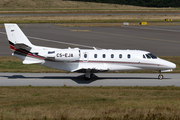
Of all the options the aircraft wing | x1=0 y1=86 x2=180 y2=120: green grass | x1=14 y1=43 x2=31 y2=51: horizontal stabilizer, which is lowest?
x1=0 y1=86 x2=180 y2=120: green grass

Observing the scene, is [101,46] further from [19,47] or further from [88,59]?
[19,47]

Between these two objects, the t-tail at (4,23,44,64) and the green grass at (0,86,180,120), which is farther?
the t-tail at (4,23,44,64)

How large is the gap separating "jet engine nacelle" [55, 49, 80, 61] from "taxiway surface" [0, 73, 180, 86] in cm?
210

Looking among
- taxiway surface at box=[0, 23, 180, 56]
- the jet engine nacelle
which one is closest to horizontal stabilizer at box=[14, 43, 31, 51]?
the jet engine nacelle

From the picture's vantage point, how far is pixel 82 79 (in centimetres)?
2727

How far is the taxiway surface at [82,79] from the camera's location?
25.2 metres

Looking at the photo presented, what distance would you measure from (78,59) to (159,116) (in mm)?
14157

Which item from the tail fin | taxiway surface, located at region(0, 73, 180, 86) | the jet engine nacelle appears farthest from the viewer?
the tail fin

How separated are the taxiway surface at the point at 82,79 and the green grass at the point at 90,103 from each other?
2.35 meters

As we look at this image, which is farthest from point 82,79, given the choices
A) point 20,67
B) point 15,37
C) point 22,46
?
point 20,67

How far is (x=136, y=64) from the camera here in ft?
86.5

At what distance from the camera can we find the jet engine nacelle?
25781 mm

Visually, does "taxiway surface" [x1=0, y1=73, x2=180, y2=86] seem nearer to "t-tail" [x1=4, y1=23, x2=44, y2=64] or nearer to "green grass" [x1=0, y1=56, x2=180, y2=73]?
"green grass" [x1=0, y1=56, x2=180, y2=73]

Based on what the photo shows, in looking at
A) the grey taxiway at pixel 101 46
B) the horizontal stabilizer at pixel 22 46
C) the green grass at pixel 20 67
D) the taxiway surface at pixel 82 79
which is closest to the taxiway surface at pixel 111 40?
the grey taxiway at pixel 101 46
